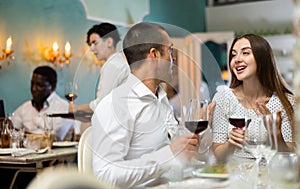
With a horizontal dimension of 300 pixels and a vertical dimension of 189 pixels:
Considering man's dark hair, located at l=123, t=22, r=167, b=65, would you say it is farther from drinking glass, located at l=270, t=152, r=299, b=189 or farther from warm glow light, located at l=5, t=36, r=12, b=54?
warm glow light, located at l=5, t=36, r=12, b=54

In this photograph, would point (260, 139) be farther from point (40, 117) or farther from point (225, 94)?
point (40, 117)

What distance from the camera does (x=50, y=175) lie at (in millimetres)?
488

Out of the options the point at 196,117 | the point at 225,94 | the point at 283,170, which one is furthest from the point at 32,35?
the point at 283,170

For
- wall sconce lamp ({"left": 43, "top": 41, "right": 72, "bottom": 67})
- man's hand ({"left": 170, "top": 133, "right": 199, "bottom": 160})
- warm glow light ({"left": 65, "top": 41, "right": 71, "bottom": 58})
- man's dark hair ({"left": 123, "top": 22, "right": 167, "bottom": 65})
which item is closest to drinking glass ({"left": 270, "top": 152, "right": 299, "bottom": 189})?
man's hand ({"left": 170, "top": 133, "right": 199, "bottom": 160})

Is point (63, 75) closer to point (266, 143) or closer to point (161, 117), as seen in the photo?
point (161, 117)

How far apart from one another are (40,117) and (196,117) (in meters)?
3.49

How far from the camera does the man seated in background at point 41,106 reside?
199 inches

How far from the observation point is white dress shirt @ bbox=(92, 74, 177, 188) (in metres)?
1.77

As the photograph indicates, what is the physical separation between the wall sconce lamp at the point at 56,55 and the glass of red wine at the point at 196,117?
15.0 ft

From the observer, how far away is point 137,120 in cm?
184

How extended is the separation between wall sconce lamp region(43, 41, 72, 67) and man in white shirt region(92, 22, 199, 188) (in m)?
4.31

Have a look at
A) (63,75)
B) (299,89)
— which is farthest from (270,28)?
(299,89)

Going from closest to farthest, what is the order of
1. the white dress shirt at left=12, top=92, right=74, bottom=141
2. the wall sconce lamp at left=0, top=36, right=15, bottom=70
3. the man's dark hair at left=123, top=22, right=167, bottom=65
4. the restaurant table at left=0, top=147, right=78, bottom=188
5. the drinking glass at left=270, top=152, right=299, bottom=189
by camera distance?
the drinking glass at left=270, top=152, right=299, bottom=189 → the man's dark hair at left=123, top=22, right=167, bottom=65 → the restaurant table at left=0, top=147, right=78, bottom=188 → the white dress shirt at left=12, top=92, right=74, bottom=141 → the wall sconce lamp at left=0, top=36, right=15, bottom=70

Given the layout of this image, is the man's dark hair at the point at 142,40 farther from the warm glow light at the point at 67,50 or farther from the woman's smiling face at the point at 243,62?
the warm glow light at the point at 67,50
